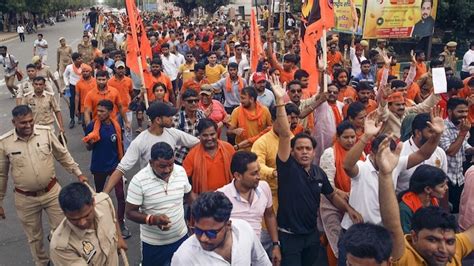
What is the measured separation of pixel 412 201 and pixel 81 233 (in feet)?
7.53

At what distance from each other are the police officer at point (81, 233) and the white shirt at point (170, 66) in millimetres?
7788

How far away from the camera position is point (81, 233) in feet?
10.6

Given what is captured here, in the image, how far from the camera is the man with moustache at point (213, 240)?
2.76m

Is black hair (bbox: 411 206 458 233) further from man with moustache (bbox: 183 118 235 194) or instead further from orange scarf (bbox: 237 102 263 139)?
orange scarf (bbox: 237 102 263 139)

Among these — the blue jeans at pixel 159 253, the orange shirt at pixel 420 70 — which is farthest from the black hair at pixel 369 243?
the orange shirt at pixel 420 70

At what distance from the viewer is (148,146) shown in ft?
15.9

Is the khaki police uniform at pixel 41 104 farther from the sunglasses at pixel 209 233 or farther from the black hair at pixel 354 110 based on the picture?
the sunglasses at pixel 209 233

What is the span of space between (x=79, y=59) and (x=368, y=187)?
797 centimetres

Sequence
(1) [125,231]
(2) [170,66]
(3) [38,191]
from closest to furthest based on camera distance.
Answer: (3) [38,191] < (1) [125,231] < (2) [170,66]

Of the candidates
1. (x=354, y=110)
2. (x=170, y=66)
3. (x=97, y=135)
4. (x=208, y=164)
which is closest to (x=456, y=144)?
(x=354, y=110)

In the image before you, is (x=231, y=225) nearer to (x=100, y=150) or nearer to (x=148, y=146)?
(x=148, y=146)

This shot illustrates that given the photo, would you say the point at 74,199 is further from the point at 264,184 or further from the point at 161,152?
the point at 264,184

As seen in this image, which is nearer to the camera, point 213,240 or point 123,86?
point 213,240

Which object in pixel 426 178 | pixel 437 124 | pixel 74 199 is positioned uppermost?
pixel 437 124
